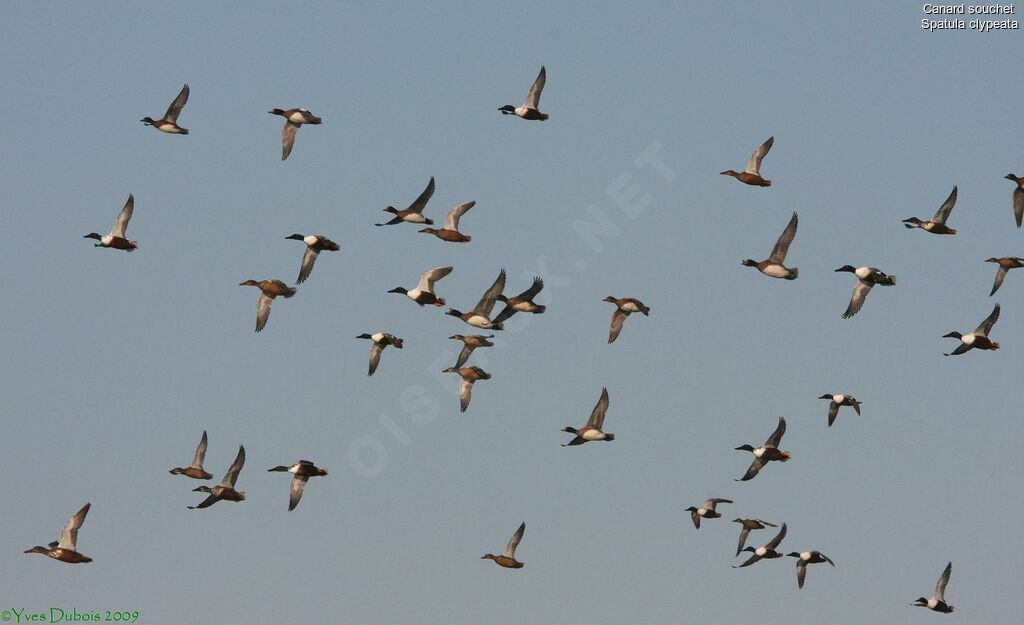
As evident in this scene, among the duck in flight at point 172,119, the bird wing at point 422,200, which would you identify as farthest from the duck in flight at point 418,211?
the duck in flight at point 172,119

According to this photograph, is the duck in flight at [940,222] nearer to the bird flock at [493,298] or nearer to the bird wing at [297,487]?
the bird flock at [493,298]

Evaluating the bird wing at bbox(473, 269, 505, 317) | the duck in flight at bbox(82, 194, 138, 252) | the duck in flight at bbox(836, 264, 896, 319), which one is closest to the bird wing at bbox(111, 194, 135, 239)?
the duck in flight at bbox(82, 194, 138, 252)

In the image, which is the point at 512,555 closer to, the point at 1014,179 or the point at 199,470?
the point at 199,470

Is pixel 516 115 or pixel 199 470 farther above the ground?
pixel 516 115

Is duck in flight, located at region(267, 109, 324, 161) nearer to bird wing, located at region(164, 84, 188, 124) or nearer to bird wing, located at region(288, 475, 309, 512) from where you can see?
bird wing, located at region(164, 84, 188, 124)

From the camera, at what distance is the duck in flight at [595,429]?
223ft

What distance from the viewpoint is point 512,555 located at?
70250 mm

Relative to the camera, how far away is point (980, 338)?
67.3 metres

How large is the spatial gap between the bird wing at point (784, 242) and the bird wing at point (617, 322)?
259 inches

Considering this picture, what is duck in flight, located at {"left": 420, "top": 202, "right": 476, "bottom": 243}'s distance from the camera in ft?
216

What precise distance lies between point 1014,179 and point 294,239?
23466 mm

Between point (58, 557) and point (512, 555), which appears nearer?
point (58, 557)

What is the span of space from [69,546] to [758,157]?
25194 millimetres

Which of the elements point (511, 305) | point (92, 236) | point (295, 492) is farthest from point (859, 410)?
point (92, 236)
